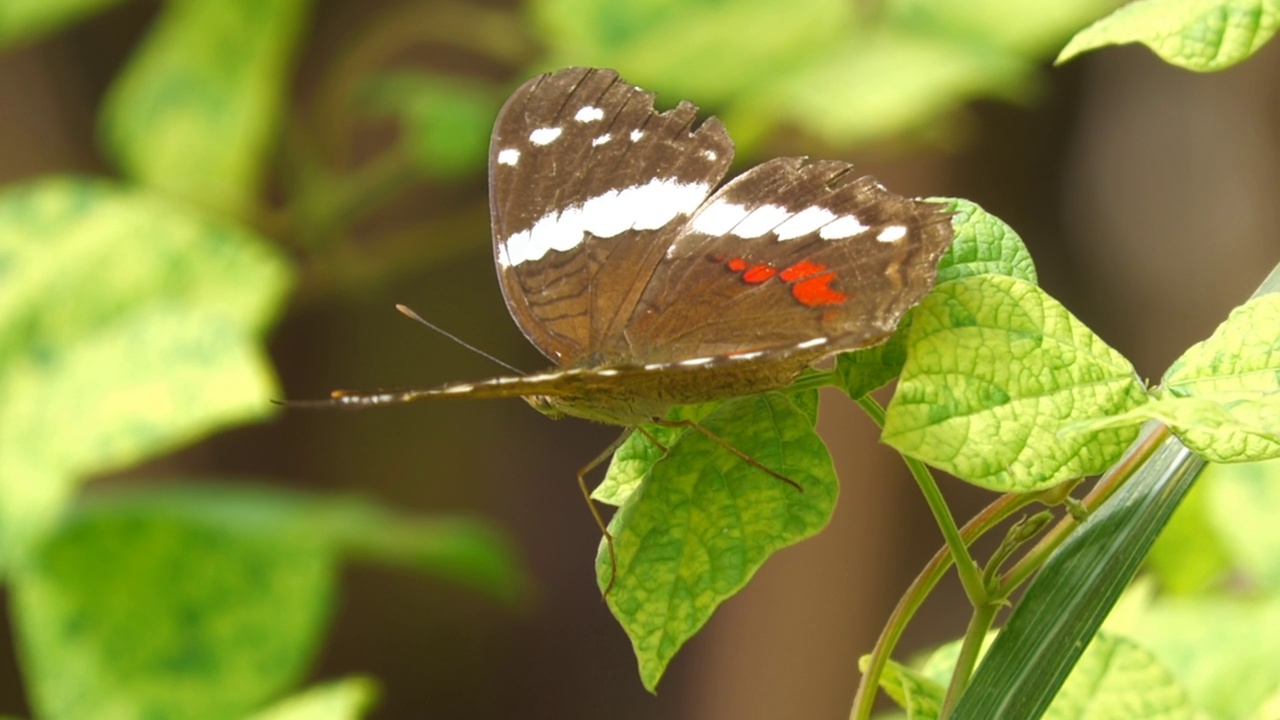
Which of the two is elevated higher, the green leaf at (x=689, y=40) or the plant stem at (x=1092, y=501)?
the plant stem at (x=1092, y=501)

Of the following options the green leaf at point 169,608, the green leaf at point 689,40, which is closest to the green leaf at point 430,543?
the green leaf at point 169,608

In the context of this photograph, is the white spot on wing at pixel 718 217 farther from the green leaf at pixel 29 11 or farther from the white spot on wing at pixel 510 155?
the green leaf at pixel 29 11

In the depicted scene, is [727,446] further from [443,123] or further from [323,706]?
[443,123]

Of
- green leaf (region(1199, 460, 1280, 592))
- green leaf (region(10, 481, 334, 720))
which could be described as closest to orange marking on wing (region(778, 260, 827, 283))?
green leaf (region(1199, 460, 1280, 592))

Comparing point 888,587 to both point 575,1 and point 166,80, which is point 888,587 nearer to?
point 575,1

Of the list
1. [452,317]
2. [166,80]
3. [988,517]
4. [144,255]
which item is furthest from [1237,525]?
[452,317]

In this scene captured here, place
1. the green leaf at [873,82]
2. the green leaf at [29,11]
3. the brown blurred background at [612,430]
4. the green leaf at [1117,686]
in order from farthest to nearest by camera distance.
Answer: the brown blurred background at [612,430]
the green leaf at [29,11]
the green leaf at [873,82]
the green leaf at [1117,686]
